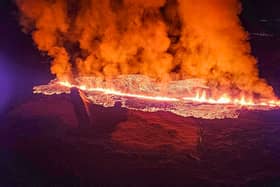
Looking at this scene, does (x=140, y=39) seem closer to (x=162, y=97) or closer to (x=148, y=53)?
(x=148, y=53)

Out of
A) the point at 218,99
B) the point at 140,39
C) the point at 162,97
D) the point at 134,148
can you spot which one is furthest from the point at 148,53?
the point at 134,148

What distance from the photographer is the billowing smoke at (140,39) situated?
14516 mm

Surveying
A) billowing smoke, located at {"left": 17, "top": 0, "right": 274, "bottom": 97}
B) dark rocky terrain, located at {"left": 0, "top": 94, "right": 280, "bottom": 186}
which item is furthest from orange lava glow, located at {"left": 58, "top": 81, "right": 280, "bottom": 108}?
dark rocky terrain, located at {"left": 0, "top": 94, "right": 280, "bottom": 186}

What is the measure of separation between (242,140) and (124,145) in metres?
2.90

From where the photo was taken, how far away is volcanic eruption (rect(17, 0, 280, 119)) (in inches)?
543

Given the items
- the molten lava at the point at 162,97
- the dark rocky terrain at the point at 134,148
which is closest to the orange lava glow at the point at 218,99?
the molten lava at the point at 162,97

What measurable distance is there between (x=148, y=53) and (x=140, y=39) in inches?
26.1

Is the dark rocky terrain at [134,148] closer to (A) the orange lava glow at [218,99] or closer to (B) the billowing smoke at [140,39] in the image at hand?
(A) the orange lava glow at [218,99]

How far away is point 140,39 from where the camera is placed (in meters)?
15.8

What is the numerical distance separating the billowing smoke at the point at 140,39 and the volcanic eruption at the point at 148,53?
0.04 metres

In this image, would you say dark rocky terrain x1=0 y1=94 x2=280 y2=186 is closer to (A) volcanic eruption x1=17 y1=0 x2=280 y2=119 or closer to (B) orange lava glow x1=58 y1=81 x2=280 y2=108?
(B) orange lava glow x1=58 y1=81 x2=280 y2=108

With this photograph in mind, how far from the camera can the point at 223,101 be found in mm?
13336

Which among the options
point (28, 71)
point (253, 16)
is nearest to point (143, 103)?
point (28, 71)

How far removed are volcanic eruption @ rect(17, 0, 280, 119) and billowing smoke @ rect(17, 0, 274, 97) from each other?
0.12 ft
